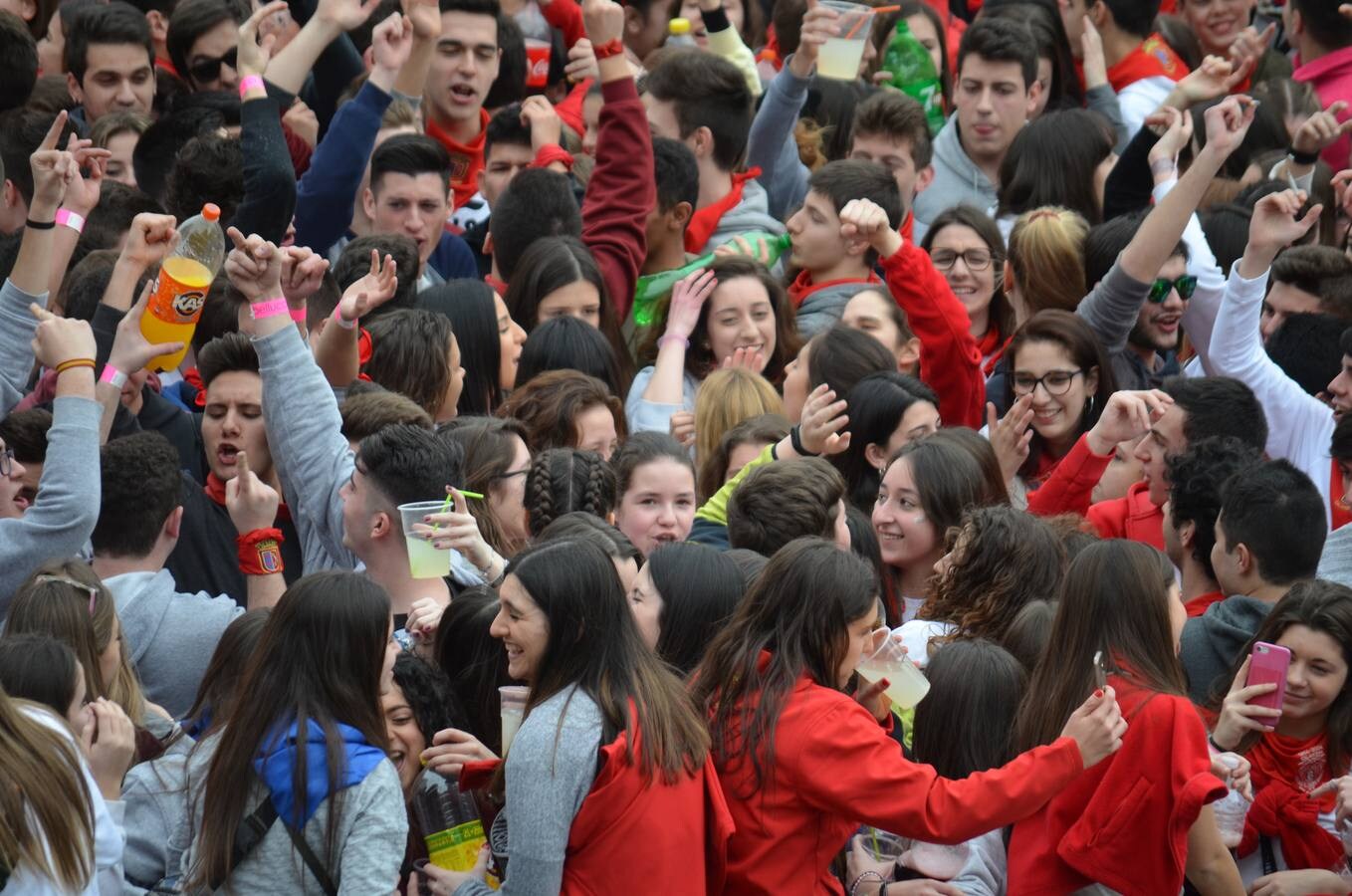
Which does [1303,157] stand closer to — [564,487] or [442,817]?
[564,487]

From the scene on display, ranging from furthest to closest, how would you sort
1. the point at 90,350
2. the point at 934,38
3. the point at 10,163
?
the point at 934,38
the point at 10,163
the point at 90,350

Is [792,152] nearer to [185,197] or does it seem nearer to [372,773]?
[185,197]

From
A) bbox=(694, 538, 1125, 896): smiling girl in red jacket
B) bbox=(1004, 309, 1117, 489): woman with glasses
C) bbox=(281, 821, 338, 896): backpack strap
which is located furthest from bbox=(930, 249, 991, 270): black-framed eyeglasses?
bbox=(281, 821, 338, 896): backpack strap

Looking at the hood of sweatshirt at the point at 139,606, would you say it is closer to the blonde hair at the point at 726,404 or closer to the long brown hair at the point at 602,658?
the long brown hair at the point at 602,658

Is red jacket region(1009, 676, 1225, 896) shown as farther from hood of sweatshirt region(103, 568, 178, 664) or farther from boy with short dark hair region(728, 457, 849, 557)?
hood of sweatshirt region(103, 568, 178, 664)

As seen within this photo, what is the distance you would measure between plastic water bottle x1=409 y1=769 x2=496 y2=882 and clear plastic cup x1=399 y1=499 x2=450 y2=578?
2.05 feet

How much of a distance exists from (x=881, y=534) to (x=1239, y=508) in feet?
3.49

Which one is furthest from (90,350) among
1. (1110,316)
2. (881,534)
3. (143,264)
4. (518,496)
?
(1110,316)

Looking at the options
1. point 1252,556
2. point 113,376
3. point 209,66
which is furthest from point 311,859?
point 209,66

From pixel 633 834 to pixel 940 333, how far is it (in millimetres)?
3214

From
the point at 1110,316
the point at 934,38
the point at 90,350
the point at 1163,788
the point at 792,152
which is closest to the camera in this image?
the point at 1163,788

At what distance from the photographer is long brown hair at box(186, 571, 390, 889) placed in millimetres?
3922


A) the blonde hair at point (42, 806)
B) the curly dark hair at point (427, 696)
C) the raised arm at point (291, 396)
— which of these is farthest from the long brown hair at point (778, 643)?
the raised arm at point (291, 396)

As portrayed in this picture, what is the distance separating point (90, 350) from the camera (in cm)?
520
